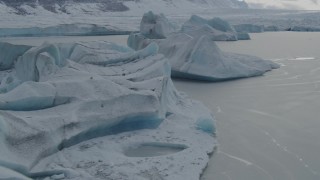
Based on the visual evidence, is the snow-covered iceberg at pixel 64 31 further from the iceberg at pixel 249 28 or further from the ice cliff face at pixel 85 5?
the ice cliff face at pixel 85 5

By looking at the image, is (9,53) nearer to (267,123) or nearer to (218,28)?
(267,123)

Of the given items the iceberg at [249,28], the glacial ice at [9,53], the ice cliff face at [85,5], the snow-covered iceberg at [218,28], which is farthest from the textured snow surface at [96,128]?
the ice cliff face at [85,5]

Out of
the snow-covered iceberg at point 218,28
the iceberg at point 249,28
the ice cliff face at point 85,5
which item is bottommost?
the ice cliff face at point 85,5

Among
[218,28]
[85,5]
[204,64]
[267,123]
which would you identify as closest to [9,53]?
[204,64]

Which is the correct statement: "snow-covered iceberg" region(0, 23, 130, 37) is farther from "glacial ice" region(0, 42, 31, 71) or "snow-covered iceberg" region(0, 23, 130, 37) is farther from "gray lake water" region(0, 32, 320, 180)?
"gray lake water" region(0, 32, 320, 180)

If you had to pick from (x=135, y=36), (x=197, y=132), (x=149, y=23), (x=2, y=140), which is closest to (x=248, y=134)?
(x=197, y=132)

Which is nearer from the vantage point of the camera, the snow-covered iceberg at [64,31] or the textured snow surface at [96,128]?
the textured snow surface at [96,128]
